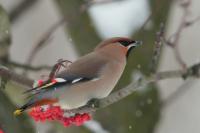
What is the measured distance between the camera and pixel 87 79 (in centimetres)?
396

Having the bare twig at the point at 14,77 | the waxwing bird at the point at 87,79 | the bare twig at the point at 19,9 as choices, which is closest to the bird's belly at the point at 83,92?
the waxwing bird at the point at 87,79

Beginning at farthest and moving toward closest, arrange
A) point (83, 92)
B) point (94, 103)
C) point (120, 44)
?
point (120, 44)
point (83, 92)
point (94, 103)

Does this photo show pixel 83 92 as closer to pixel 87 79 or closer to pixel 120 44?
pixel 87 79

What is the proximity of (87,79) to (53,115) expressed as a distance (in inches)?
19.4

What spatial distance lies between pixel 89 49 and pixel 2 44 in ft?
4.17

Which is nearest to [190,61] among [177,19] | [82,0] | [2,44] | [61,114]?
[177,19]

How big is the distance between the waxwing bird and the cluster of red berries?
45 mm

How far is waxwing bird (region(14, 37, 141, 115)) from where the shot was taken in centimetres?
355

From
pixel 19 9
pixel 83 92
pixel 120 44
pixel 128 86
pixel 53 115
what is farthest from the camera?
pixel 19 9

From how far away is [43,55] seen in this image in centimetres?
912

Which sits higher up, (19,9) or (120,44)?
(120,44)

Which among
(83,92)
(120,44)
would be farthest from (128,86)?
(120,44)

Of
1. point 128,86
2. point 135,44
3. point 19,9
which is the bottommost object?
point 19,9

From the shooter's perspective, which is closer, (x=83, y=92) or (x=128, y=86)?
(x=128, y=86)
